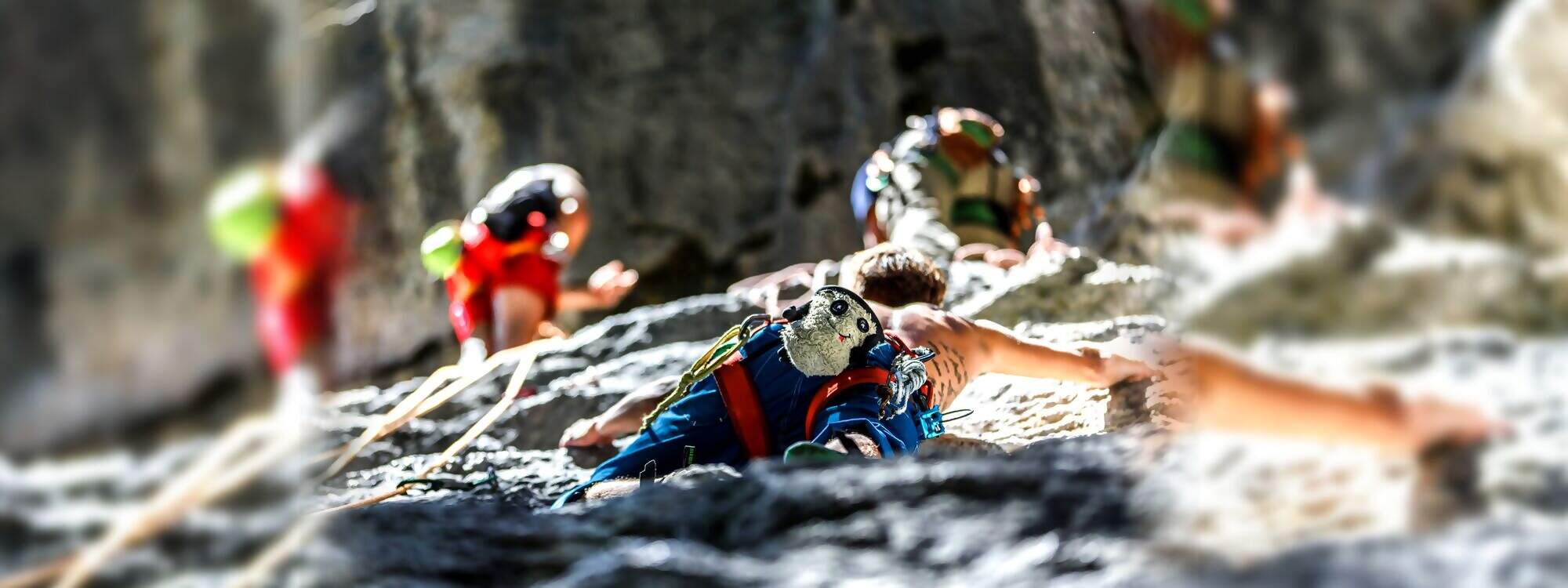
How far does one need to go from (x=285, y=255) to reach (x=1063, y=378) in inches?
42.1

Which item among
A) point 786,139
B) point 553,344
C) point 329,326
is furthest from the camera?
point 786,139

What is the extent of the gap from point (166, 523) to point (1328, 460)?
1.77ft

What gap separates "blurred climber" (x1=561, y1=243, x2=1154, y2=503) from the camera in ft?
4.90

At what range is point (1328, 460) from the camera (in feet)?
1.81

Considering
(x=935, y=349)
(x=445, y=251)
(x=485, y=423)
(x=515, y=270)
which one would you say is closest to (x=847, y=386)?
(x=935, y=349)

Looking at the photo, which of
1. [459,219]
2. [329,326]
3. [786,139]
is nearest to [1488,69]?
[329,326]

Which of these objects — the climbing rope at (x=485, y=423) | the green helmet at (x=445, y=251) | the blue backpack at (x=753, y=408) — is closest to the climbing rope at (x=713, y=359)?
the blue backpack at (x=753, y=408)

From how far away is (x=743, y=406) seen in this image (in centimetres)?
173

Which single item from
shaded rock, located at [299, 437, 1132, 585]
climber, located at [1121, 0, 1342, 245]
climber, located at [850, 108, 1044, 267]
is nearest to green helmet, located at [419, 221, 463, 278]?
climber, located at [850, 108, 1044, 267]

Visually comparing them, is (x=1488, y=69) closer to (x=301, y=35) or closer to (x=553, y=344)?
(x=301, y=35)

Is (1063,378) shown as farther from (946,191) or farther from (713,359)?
(946,191)

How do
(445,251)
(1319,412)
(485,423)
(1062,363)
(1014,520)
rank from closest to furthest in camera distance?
(1319,412), (1014,520), (1062,363), (485,423), (445,251)

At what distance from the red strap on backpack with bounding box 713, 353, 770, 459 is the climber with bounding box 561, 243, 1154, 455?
213 millimetres

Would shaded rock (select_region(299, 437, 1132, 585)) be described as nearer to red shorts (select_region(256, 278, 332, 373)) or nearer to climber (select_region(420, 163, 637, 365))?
red shorts (select_region(256, 278, 332, 373))
